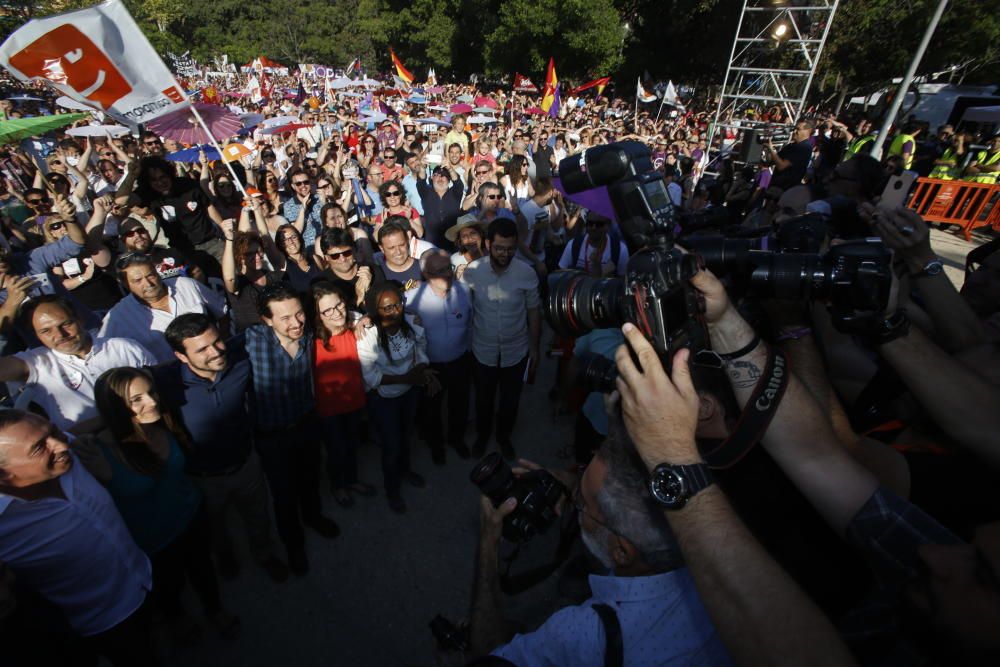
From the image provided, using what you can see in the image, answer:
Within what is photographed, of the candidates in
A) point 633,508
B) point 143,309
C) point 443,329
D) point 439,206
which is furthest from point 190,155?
point 633,508

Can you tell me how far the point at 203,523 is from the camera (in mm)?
2420

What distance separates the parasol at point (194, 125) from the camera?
5113 mm

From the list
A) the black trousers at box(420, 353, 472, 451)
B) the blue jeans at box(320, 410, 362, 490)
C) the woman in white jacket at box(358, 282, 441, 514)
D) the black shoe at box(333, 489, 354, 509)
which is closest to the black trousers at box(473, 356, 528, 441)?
the black trousers at box(420, 353, 472, 451)

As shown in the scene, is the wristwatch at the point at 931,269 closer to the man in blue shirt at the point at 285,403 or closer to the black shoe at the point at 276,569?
the man in blue shirt at the point at 285,403

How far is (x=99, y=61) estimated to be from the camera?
3912mm

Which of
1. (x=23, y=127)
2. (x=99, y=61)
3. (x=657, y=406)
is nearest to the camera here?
(x=657, y=406)

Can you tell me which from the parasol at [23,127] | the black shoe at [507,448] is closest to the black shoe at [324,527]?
the black shoe at [507,448]

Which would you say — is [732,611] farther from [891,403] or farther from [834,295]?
[891,403]

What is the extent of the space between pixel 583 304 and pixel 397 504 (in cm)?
256

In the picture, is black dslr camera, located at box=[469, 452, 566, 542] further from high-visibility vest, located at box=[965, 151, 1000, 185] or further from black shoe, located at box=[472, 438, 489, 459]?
high-visibility vest, located at box=[965, 151, 1000, 185]

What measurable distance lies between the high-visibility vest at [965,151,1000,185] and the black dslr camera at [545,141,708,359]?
11.2 metres

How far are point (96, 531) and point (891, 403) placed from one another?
3.48m

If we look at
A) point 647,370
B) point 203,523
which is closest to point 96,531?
point 203,523

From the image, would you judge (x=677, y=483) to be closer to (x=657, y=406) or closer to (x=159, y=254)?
(x=657, y=406)
